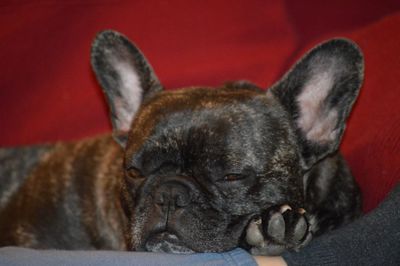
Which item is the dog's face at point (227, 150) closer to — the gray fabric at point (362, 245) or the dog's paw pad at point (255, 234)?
the dog's paw pad at point (255, 234)

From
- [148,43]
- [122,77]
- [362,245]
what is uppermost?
[148,43]

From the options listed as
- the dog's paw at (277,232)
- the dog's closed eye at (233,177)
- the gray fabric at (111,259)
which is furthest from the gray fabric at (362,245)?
the dog's closed eye at (233,177)

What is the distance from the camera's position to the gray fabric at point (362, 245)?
1874mm

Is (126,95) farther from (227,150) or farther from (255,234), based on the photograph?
(255,234)

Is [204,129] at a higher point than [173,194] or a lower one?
higher

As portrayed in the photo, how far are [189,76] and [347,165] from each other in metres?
1.16

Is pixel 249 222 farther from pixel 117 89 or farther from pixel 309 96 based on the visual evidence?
pixel 117 89

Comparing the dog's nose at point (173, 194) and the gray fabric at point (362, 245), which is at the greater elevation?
the dog's nose at point (173, 194)

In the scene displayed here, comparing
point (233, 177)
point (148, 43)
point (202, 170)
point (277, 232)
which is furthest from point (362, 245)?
point (148, 43)

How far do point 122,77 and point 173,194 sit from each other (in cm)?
95

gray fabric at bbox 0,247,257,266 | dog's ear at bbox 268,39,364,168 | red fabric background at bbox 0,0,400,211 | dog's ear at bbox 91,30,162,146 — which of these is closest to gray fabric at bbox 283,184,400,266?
gray fabric at bbox 0,247,257,266

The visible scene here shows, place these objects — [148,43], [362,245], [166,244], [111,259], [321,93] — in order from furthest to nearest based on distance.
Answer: [148,43] → [321,93] → [166,244] → [362,245] → [111,259]

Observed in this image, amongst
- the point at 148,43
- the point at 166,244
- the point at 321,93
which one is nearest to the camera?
the point at 166,244

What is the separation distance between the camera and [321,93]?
8.00ft
